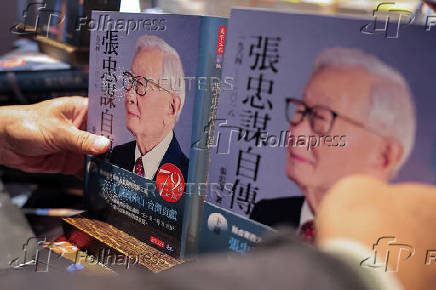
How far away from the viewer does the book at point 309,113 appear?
51 centimetres

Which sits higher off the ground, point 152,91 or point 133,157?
point 152,91

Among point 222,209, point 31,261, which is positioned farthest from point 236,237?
point 31,261

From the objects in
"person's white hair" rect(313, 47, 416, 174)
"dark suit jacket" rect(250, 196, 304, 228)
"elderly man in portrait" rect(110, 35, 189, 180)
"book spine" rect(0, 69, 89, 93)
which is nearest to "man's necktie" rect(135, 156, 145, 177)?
"elderly man in portrait" rect(110, 35, 189, 180)

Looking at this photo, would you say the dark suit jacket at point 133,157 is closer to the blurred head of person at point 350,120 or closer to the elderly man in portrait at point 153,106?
the elderly man in portrait at point 153,106

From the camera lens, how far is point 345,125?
561 mm

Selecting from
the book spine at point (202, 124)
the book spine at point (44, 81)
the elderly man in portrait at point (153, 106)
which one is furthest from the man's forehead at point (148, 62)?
the book spine at point (44, 81)

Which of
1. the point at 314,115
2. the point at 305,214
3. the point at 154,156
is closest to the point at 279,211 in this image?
the point at 305,214

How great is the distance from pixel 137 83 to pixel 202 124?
0.18 m

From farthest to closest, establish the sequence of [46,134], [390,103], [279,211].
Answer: [46,134]
[279,211]
[390,103]

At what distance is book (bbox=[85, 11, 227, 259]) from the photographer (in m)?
0.71

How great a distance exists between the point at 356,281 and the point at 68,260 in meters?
0.72

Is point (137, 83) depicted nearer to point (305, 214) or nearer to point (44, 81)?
point (305, 214)

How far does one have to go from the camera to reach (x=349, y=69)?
547 millimetres

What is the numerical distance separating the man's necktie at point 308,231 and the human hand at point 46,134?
57 centimetres
